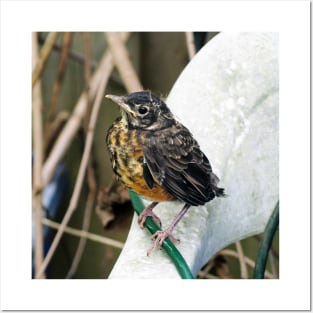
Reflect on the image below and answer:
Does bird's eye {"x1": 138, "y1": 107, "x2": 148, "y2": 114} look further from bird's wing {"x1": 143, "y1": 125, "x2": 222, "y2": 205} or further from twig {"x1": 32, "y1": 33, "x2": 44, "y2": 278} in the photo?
twig {"x1": 32, "y1": 33, "x2": 44, "y2": 278}

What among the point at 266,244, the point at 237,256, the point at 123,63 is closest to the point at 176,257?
the point at 266,244

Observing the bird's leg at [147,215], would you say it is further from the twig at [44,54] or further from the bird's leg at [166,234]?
the twig at [44,54]

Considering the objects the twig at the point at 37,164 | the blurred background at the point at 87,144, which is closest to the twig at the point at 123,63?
the blurred background at the point at 87,144
